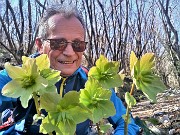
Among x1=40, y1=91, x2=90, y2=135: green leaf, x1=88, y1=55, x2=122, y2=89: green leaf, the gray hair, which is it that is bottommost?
x1=40, y1=91, x2=90, y2=135: green leaf

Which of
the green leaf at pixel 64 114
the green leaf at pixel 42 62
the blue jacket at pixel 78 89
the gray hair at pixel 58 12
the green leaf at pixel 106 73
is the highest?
the gray hair at pixel 58 12

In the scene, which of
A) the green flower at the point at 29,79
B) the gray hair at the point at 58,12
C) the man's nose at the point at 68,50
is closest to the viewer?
the green flower at the point at 29,79

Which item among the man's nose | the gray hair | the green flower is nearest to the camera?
the green flower

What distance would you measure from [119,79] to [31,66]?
5.6 inches

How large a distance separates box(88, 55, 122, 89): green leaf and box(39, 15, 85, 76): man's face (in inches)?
11.4

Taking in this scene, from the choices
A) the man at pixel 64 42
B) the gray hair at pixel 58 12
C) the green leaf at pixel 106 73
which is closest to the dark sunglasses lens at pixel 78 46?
the man at pixel 64 42

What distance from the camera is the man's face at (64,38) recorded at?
32.3 inches

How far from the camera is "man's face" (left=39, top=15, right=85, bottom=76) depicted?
821 millimetres

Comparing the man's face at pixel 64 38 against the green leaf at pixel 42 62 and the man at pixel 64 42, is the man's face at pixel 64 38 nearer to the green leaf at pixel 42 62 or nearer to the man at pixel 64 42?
the man at pixel 64 42

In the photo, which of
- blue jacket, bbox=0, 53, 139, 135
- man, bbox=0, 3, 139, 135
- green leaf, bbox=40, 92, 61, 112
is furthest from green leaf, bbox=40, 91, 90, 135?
blue jacket, bbox=0, 53, 139, 135

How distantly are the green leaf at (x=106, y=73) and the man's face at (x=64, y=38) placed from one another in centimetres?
29

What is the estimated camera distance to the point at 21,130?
90cm

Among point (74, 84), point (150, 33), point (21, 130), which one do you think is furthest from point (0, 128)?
point (150, 33)

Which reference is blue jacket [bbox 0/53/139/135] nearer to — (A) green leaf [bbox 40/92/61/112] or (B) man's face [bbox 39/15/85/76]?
(B) man's face [bbox 39/15/85/76]
